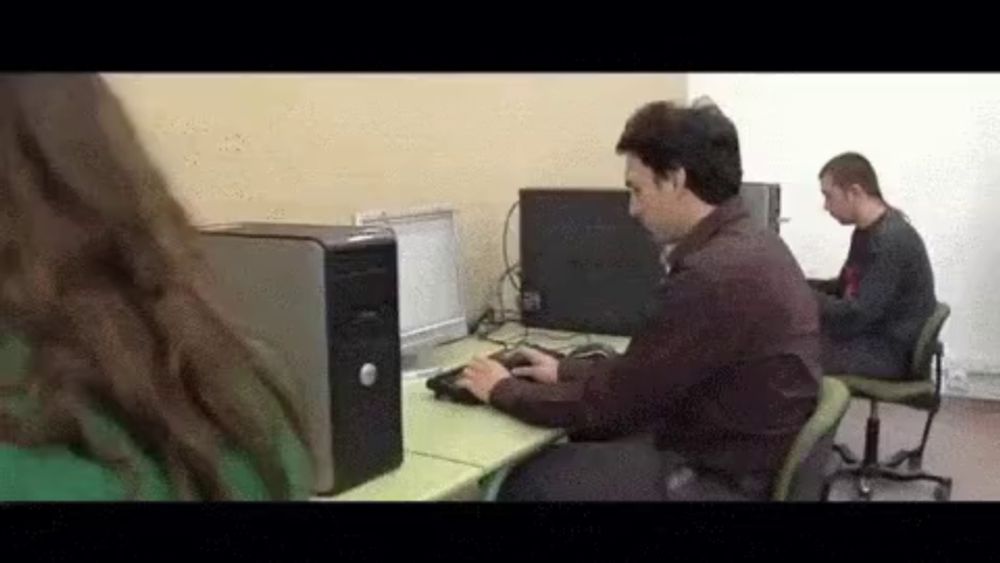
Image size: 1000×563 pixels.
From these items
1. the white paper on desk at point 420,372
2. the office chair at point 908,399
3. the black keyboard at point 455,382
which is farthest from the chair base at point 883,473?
the white paper on desk at point 420,372

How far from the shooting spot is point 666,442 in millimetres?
1696

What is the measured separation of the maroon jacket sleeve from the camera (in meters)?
1.66

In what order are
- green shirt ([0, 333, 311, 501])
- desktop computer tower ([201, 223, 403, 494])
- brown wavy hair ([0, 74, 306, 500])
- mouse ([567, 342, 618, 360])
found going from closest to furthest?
green shirt ([0, 333, 311, 501]) < brown wavy hair ([0, 74, 306, 500]) < desktop computer tower ([201, 223, 403, 494]) < mouse ([567, 342, 618, 360])

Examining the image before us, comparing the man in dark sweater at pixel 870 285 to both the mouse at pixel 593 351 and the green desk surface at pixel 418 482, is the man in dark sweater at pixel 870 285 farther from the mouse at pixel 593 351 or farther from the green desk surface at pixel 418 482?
the green desk surface at pixel 418 482

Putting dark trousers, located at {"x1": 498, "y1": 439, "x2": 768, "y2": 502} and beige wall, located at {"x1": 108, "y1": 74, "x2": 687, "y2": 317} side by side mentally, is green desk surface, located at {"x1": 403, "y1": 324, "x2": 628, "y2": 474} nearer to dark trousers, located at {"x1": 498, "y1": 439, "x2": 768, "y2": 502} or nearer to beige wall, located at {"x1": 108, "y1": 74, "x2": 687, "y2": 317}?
dark trousers, located at {"x1": 498, "y1": 439, "x2": 768, "y2": 502}

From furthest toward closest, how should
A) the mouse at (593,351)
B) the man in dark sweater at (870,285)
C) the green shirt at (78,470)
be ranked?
1. the mouse at (593,351)
2. the man in dark sweater at (870,285)
3. the green shirt at (78,470)

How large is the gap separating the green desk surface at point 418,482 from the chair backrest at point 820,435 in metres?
0.46

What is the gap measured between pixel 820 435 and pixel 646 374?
0.88 ft

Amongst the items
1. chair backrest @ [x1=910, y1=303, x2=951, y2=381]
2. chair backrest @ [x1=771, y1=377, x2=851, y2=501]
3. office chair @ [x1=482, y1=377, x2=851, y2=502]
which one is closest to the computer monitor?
office chair @ [x1=482, y1=377, x2=851, y2=502]

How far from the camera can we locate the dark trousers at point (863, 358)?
5.53 feet

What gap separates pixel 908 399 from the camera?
170cm

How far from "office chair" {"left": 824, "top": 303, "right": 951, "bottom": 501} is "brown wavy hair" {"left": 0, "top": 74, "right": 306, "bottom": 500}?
822 millimetres
